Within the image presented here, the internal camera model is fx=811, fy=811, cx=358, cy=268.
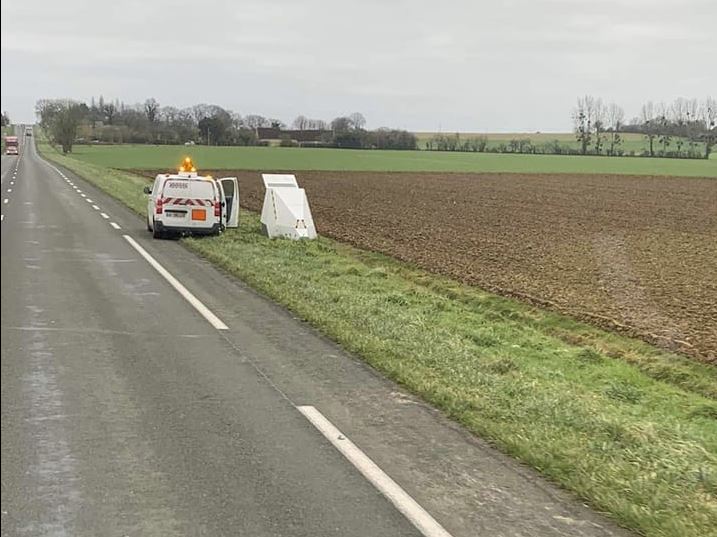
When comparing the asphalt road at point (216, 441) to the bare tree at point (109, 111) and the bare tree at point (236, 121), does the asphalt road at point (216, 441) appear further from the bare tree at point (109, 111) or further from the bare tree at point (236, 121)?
the bare tree at point (236, 121)

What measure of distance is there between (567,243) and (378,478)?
1865 cm

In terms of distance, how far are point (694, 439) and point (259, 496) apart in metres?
3.64

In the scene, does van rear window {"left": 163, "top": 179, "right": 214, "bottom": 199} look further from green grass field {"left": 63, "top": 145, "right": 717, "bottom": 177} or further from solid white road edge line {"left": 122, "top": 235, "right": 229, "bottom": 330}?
green grass field {"left": 63, "top": 145, "right": 717, "bottom": 177}

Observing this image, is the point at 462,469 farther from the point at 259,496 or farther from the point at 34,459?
the point at 34,459

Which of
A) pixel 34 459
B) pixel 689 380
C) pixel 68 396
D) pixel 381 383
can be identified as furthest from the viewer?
pixel 689 380

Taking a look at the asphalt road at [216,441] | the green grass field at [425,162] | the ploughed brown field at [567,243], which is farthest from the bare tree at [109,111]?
the green grass field at [425,162]

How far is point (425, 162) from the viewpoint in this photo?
318ft

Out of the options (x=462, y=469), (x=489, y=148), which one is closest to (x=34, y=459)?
(x=462, y=469)

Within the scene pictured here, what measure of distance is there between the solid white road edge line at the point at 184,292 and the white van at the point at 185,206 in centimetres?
190

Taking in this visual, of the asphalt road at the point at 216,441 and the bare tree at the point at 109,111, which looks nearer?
the asphalt road at the point at 216,441

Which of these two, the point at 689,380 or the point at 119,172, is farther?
the point at 119,172

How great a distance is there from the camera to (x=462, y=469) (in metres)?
5.30

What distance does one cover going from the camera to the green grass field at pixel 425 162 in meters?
47.7

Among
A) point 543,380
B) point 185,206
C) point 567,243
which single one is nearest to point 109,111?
point 543,380
